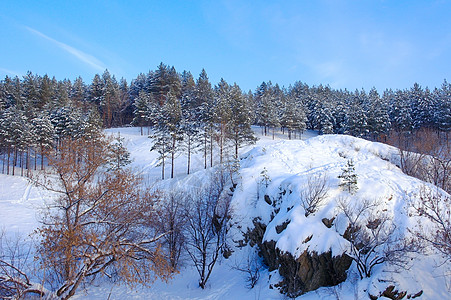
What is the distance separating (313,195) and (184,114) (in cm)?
4414

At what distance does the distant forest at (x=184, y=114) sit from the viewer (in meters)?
39.4

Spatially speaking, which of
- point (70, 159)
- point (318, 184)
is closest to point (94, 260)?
point (70, 159)

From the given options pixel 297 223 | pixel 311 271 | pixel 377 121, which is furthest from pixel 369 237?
pixel 377 121

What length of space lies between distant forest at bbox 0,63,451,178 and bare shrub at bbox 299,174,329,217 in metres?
18.0

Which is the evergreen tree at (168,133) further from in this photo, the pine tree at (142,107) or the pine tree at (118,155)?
the pine tree at (142,107)

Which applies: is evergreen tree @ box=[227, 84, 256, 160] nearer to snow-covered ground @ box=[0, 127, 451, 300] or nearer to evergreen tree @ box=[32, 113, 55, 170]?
snow-covered ground @ box=[0, 127, 451, 300]

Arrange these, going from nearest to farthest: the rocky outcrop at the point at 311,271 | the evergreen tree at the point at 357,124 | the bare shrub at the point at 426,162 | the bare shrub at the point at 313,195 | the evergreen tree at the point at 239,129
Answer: the rocky outcrop at the point at 311,271 < the bare shrub at the point at 313,195 < the bare shrub at the point at 426,162 < the evergreen tree at the point at 239,129 < the evergreen tree at the point at 357,124

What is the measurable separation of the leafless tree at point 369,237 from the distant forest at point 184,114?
20687 mm

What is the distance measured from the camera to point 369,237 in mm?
12461

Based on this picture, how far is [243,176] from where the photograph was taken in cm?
2267

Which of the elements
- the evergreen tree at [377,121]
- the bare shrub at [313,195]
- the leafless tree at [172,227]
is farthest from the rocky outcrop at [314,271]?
the evergreen tree at [377,121]

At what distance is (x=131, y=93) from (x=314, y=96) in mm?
55305

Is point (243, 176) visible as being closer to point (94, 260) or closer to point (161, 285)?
point (161, 285)

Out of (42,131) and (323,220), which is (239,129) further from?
(42,131)
